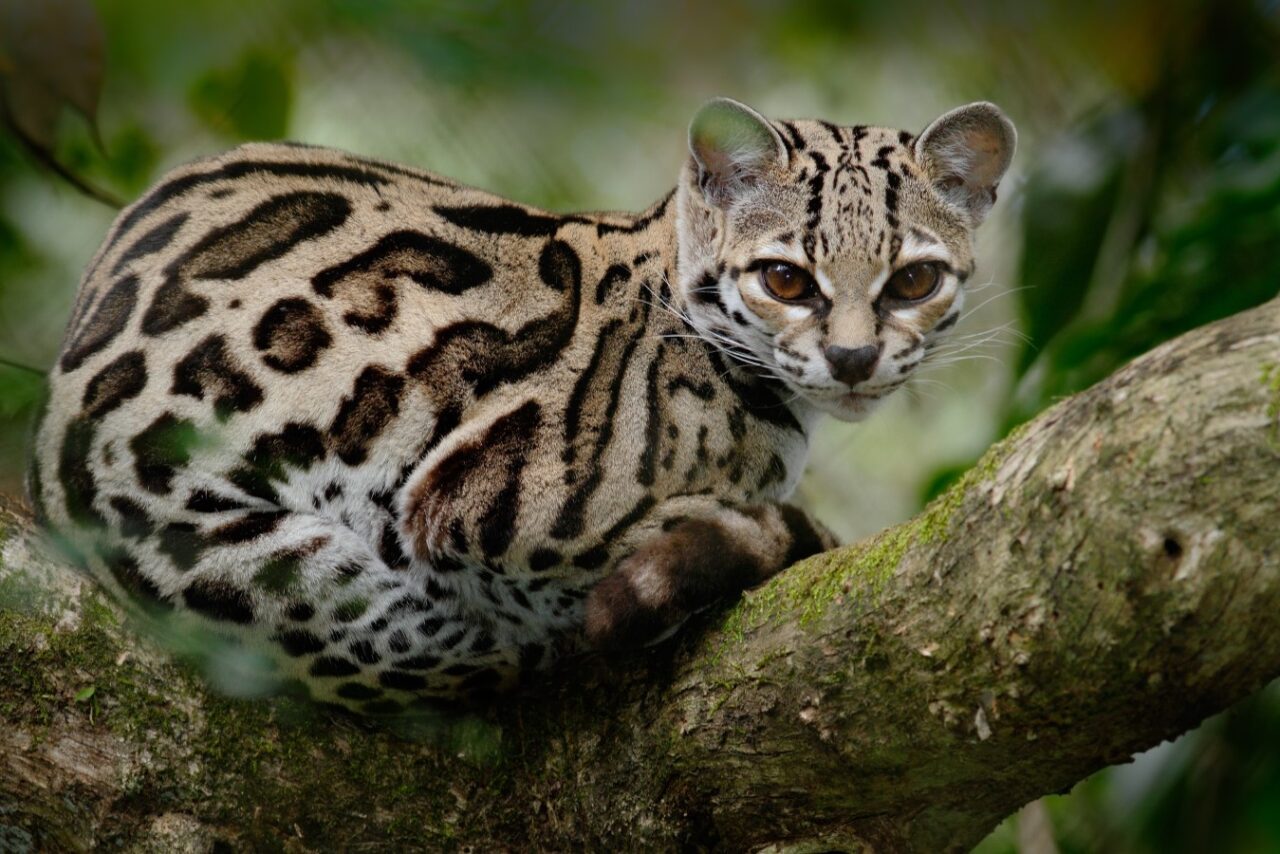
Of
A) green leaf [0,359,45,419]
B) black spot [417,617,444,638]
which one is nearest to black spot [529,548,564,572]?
black spot [417,617,444,638]

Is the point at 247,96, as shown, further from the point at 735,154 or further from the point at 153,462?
the point at 735,154

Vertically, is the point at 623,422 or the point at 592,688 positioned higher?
the point at 623,422

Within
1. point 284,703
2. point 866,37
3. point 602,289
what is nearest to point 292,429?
point 284,703

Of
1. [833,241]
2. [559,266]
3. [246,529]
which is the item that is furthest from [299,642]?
[833,241]

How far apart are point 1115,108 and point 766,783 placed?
64.7 inches

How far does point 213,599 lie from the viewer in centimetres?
296

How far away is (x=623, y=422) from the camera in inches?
124

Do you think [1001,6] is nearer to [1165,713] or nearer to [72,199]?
[72,199]

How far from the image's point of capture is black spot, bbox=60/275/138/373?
3.10 metres

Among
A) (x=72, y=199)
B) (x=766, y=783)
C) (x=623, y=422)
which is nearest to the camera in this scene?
(x=72, y=199)

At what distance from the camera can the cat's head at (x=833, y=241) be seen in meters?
3.13

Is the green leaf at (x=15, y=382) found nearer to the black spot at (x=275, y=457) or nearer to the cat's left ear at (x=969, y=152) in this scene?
the black spot at (x=275, y=457)

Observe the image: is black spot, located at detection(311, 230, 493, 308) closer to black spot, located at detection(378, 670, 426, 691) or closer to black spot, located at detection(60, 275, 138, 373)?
black spot, located at detection(60, 275, 138, 373)

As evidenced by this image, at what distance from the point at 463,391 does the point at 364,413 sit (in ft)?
0.85
